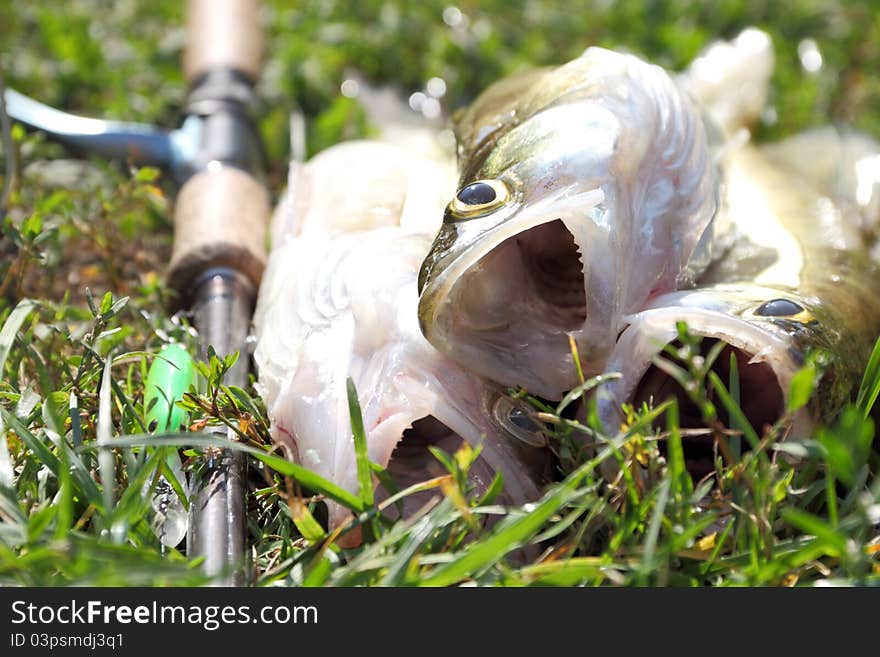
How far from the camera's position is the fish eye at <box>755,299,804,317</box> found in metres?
2.28

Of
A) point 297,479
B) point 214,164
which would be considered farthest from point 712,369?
point 214,164

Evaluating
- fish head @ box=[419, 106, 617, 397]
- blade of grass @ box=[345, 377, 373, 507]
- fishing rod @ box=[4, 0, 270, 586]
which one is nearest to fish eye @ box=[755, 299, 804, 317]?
fish head @ box=[419, 106, 617, 397]

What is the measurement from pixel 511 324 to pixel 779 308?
0.60 meters

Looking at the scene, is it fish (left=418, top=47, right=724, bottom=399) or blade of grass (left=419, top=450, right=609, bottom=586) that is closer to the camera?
blade of grass (left=419, top=450, right=609, bottom=586)

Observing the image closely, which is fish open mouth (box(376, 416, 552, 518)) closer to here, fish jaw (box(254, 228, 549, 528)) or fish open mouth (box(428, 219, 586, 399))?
fish jaw (box(254, 228, 549, 528))

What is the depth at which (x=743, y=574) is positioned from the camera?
6.64 feet

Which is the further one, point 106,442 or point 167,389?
point 167,389

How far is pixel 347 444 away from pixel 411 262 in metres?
0.54

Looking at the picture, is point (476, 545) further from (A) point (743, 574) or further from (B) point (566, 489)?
(A) point (743, 574)

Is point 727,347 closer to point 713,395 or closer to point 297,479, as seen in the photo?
point 713,395

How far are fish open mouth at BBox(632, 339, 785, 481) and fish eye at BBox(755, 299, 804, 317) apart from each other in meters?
0.11

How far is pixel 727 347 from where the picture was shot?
93.7 inches
